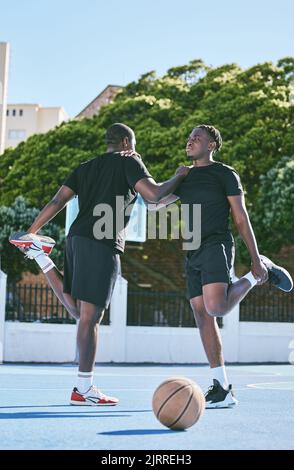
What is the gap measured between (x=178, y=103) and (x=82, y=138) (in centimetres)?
352

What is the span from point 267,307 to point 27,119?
4218 centimetres

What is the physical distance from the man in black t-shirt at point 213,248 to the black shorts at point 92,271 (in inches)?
23.9

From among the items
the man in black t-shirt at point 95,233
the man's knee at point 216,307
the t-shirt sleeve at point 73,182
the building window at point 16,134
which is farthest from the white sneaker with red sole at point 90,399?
the building window at point 16,134

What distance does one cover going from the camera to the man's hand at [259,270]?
5773 millimetres

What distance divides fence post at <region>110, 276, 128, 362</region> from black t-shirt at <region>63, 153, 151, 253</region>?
33.0ft

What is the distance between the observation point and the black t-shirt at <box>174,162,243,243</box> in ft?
18.8

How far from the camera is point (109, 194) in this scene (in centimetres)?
560

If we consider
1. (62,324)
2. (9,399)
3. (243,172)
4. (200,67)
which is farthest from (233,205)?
(200,67)

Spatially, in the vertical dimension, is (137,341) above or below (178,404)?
below

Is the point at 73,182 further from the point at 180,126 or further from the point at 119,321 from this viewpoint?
the point at 180,126

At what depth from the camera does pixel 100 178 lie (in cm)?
568

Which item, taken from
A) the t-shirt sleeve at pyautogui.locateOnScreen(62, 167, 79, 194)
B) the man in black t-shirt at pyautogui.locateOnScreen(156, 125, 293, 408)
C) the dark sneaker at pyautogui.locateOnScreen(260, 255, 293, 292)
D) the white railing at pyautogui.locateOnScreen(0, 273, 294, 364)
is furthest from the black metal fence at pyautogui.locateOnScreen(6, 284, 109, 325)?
the man in black t-shirt at pyautogui.locateOnScreen(156, 125, 293, 408)

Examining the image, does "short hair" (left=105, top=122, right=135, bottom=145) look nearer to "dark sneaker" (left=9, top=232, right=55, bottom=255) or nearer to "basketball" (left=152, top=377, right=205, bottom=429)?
"dark sneaker" (left=9, top=232, right=55, bottom=255)

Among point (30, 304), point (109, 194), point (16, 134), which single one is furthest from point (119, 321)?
point (16, 134)
